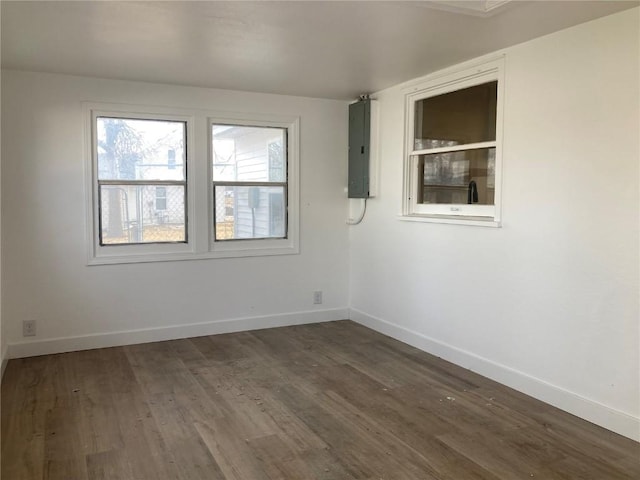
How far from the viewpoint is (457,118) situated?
4160 mm

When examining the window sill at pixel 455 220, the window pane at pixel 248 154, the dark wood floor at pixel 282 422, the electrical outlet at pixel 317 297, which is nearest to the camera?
the dark wood floor at pixel 282 422

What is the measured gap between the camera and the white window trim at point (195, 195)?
443cm

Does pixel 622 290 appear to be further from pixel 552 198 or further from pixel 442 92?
pixel 442 92

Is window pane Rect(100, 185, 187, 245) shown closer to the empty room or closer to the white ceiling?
the empty room

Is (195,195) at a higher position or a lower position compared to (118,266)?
higher

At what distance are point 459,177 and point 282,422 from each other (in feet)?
7.62

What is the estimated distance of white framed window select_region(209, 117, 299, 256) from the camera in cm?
498

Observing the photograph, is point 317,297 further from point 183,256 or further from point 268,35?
point 268,35

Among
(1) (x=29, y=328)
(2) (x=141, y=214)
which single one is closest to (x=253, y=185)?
(2) (x=141, y=214)

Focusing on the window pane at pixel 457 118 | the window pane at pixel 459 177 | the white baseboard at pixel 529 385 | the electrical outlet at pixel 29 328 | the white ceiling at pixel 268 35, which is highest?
the white ceiling at pixel 268 35

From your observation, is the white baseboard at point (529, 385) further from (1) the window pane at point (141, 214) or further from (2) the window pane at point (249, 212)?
(1) the window pane at point (141, 214)

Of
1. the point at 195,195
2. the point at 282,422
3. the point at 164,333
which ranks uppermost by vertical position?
the point at 195,195

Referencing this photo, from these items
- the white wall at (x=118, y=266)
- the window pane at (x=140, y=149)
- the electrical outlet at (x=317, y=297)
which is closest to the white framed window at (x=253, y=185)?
the white wall at (x=118, y=266)

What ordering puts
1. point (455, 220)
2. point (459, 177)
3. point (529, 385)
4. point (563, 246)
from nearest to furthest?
Result: point (563, 246) → point (529, 385) → point (455, 220) → point (459, 177)
